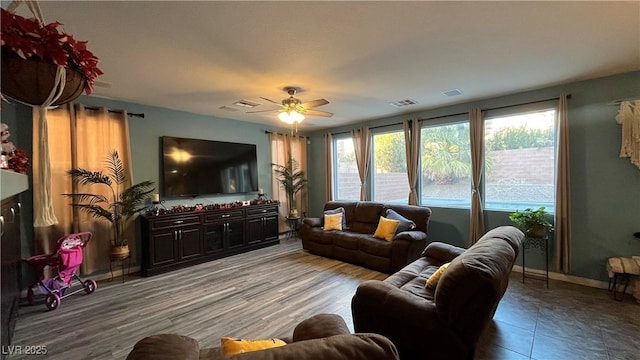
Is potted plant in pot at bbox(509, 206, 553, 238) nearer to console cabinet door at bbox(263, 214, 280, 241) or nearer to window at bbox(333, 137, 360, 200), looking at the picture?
window at bbox(333, 137, 360, 200)

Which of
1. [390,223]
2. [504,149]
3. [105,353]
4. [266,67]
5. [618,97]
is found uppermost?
[266,67]

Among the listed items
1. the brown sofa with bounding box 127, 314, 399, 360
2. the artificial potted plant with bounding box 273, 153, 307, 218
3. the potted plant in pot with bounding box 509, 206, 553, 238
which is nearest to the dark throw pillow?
the potted plant in pot with bounding box 509, 206, 553, 238

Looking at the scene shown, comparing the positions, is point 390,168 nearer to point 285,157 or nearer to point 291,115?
point 285,157

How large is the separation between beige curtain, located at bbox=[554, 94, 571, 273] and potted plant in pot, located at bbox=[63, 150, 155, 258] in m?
6.00

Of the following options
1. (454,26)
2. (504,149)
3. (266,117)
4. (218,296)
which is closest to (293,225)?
(266,117)

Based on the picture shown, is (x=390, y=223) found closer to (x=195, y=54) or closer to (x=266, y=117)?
(x=266, y=117)

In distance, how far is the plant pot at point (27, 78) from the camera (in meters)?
0.88

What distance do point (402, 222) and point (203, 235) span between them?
11.2ft

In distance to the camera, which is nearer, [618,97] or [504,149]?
[618,97]

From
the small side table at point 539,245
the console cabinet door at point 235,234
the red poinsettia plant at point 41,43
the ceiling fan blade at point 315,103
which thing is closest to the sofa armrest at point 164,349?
the red poinsettia plant at point 41,43

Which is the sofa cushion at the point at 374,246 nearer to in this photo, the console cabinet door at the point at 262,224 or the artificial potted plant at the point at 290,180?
the console cabinet door at the point at 262,224

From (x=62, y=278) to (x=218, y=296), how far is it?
6.14 ft

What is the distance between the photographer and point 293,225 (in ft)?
20.8

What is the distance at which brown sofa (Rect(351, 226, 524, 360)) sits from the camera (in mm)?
1617
